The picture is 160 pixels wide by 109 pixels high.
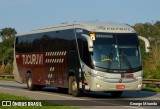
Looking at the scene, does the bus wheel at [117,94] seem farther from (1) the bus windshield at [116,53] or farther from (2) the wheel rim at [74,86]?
(1) the bus windshield at [116,53]

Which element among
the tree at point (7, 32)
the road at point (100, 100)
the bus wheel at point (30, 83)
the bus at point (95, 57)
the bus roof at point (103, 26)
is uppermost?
the tree at point (7, 32)

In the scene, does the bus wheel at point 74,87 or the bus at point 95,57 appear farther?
the bus wheel at point 74,87

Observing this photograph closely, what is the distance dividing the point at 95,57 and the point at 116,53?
98cm

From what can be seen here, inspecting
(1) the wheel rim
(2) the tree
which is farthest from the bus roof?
(2) the tree

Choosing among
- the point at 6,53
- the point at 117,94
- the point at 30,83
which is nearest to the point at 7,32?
the point at 6,53

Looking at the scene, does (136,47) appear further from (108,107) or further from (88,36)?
(108,107)

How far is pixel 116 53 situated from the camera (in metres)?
21.6

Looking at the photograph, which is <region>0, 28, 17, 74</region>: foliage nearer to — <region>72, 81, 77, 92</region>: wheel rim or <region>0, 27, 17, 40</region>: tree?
<region>0, 27, 17, 40</region>: tree

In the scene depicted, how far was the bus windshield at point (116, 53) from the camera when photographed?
70.2 feet

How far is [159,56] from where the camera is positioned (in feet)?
156

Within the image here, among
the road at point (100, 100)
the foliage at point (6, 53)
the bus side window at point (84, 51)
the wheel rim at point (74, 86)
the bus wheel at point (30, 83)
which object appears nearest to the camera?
the road at point (100, 100)

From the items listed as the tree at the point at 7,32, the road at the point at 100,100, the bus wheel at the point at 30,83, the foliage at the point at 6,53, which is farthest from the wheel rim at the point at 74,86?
the tree at the point at 7,32

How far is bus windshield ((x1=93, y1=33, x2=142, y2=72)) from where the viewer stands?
21.4 m

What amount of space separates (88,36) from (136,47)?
7.69ft
